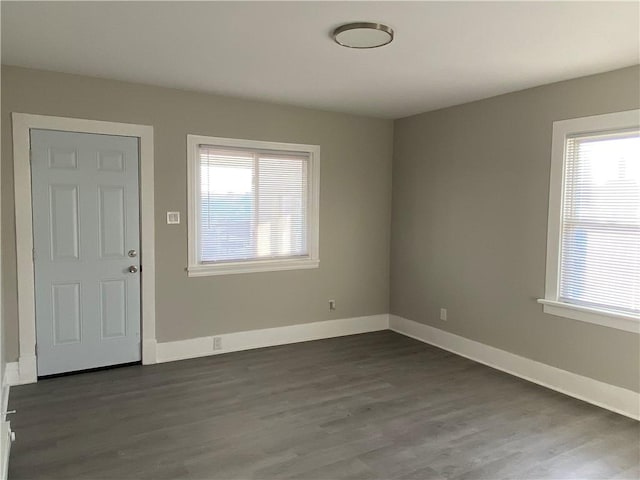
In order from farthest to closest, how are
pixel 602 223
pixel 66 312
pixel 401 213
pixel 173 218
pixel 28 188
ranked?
pixel 401 213 < pixel 173 218 < pixel 66 312 < pixel 28 188 < pixel 602 223

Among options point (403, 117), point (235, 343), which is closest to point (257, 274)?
point (235, 343)

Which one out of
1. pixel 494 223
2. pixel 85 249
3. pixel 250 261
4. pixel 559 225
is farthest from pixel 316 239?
pixel 559 225

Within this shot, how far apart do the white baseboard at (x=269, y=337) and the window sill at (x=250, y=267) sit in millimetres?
618

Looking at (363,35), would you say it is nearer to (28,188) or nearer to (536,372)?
(28,188)

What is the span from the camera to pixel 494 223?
439 cm

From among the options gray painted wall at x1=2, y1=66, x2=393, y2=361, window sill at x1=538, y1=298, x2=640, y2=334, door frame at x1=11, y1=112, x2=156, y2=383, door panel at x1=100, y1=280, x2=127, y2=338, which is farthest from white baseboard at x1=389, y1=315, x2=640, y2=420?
door frame at x1=11, y1=112, x2=156, y2=383

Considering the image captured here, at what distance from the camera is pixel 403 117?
541cm

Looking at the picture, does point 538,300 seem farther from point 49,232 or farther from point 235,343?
point 49,232

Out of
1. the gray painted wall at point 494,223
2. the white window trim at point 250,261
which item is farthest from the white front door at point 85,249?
the gray painted wall at point 494,223

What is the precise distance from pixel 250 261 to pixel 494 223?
2374mm

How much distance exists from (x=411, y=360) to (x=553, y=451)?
5.73 ft

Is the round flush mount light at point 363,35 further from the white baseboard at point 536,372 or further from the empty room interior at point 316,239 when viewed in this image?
the white baseboard at point 536,372

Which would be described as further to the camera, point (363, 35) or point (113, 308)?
point (113, 308)

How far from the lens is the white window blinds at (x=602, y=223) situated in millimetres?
3381
